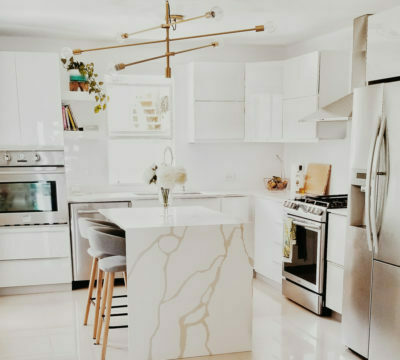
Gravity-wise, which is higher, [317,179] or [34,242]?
[317,179]

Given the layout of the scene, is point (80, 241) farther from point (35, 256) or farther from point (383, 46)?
point (383, 46)

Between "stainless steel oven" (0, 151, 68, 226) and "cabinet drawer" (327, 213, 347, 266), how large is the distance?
101 inches

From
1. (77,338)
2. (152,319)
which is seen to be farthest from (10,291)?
(152,319)

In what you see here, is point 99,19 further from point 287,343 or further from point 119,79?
point 287,343

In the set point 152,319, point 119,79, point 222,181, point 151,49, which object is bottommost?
point 152,319

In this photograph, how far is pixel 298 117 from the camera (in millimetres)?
4625

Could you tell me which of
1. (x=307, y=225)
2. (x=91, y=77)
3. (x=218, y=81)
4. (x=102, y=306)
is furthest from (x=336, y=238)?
(x=91, y=77)

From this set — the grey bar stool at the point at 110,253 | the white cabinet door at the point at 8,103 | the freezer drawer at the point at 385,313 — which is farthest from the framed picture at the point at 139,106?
the freezer drawer at the point at 385,313

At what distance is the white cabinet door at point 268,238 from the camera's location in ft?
15.0

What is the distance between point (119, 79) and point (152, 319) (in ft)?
10.2

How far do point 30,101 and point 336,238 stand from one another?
10.4ft

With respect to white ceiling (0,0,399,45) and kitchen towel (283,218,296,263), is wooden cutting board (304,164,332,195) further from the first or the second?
white ceiling (0,0,399,45)

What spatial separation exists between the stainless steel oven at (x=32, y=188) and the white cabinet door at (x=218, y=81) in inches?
65.0

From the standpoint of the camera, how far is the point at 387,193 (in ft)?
9.29
